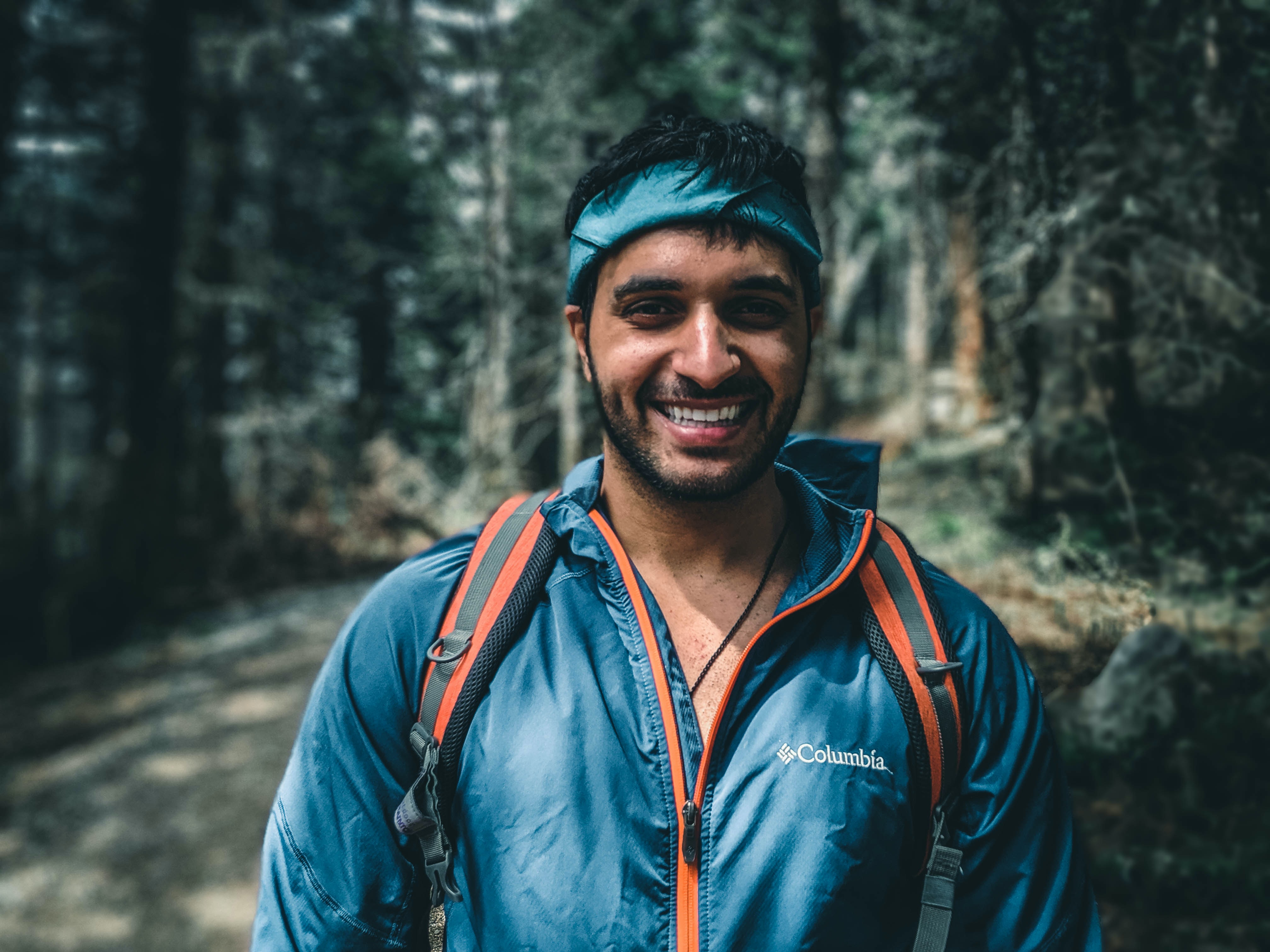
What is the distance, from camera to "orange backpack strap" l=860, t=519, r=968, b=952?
154 centimetres

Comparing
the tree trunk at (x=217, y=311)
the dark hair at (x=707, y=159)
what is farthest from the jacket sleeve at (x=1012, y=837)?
the tree trunk at (x=217, y=311)

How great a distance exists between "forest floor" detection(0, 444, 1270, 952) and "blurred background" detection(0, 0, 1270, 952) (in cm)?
2

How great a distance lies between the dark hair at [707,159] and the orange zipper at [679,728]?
657mm

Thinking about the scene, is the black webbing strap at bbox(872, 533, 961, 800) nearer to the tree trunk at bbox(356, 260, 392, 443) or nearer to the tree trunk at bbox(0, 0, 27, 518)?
the tree trunk at bbox(0, 0, 27, 518)

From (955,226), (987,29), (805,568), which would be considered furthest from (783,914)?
(955,226)

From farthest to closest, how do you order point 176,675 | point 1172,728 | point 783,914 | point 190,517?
point 190,517
point 176,675
point 1172,728
point 783,914

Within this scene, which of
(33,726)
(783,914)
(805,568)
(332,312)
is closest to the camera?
(783,914)

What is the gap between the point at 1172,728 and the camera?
2.20 meters

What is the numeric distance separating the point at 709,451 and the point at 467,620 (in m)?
0.65

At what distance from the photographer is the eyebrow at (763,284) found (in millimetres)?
1738

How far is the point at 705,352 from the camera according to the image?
1717mm

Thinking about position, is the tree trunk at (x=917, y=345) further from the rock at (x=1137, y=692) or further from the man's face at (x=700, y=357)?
the man's face at (x=700, y=357)

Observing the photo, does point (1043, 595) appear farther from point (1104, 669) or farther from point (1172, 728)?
point (1172, 728)

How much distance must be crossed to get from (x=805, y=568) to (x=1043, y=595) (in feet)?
4.47
